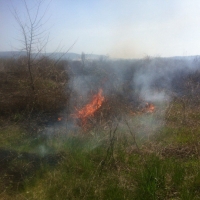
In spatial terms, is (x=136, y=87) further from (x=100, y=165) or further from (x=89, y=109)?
(x=100, y=165)

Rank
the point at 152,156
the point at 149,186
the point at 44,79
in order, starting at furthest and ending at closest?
the point at 44,79
the point at 152,156
the point at 149,186

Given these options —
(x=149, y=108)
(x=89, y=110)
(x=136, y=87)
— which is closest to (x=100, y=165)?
(x=89, y=110)

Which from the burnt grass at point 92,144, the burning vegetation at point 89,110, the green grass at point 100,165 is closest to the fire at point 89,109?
the burning vegetation at point 89,110

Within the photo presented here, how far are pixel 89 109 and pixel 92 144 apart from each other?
279 centimetres

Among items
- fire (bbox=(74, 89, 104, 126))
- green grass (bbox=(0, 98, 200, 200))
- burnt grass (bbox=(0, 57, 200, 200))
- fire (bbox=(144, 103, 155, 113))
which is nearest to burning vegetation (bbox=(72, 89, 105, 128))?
fire (bbox=(74, 89, 104, 126))

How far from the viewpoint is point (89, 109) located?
8359mm

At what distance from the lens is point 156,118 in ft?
26.7

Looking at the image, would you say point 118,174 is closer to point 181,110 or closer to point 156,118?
point 156,118

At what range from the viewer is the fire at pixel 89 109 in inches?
308

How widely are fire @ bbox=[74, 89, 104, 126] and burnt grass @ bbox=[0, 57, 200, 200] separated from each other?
0.52ft

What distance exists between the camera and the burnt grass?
395 centimetres

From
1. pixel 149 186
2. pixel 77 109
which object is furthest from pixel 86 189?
pixel 77 109

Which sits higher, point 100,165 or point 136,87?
point 136,87

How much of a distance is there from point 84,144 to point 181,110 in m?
4.96
